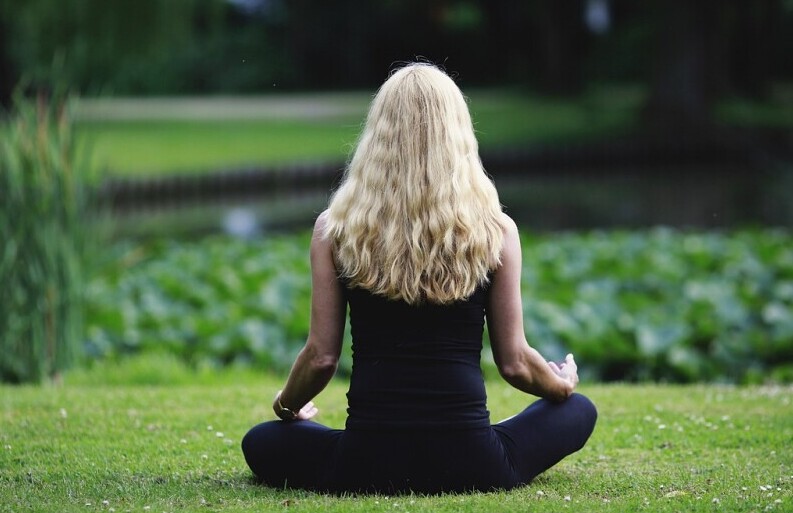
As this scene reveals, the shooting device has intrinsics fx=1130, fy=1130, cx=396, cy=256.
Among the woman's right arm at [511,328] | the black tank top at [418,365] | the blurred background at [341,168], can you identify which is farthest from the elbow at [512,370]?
the blurred background at [341,168]

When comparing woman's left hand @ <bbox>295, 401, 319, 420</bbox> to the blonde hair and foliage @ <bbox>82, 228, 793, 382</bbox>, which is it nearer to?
the blonde hair

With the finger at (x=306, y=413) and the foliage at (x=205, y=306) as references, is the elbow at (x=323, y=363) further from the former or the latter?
the foliage at (x=205, y=306)

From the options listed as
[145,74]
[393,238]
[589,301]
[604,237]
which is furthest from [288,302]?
[145,74]

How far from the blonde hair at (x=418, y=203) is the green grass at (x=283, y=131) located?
1414 centimetres

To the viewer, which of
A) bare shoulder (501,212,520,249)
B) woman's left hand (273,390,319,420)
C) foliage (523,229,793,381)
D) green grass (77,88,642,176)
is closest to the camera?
bare shoulder (501,212,520,249)

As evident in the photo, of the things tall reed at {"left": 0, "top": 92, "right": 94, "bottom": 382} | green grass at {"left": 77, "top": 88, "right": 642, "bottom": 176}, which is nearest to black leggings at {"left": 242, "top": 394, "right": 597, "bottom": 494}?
tall reed at {"left": 0, "top": 92, "right": 94, "bottom": 382}

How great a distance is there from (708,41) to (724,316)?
1848cm

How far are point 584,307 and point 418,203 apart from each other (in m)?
4.41

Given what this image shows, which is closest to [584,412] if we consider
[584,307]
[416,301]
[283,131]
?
[416,301]

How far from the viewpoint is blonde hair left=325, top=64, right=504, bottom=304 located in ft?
10.3

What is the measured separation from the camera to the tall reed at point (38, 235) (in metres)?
5.87

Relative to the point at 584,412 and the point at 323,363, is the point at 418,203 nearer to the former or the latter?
the point at 323,363

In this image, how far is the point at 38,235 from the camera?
19.3 ft

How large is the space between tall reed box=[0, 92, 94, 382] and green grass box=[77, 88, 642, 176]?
1095 centimetres
